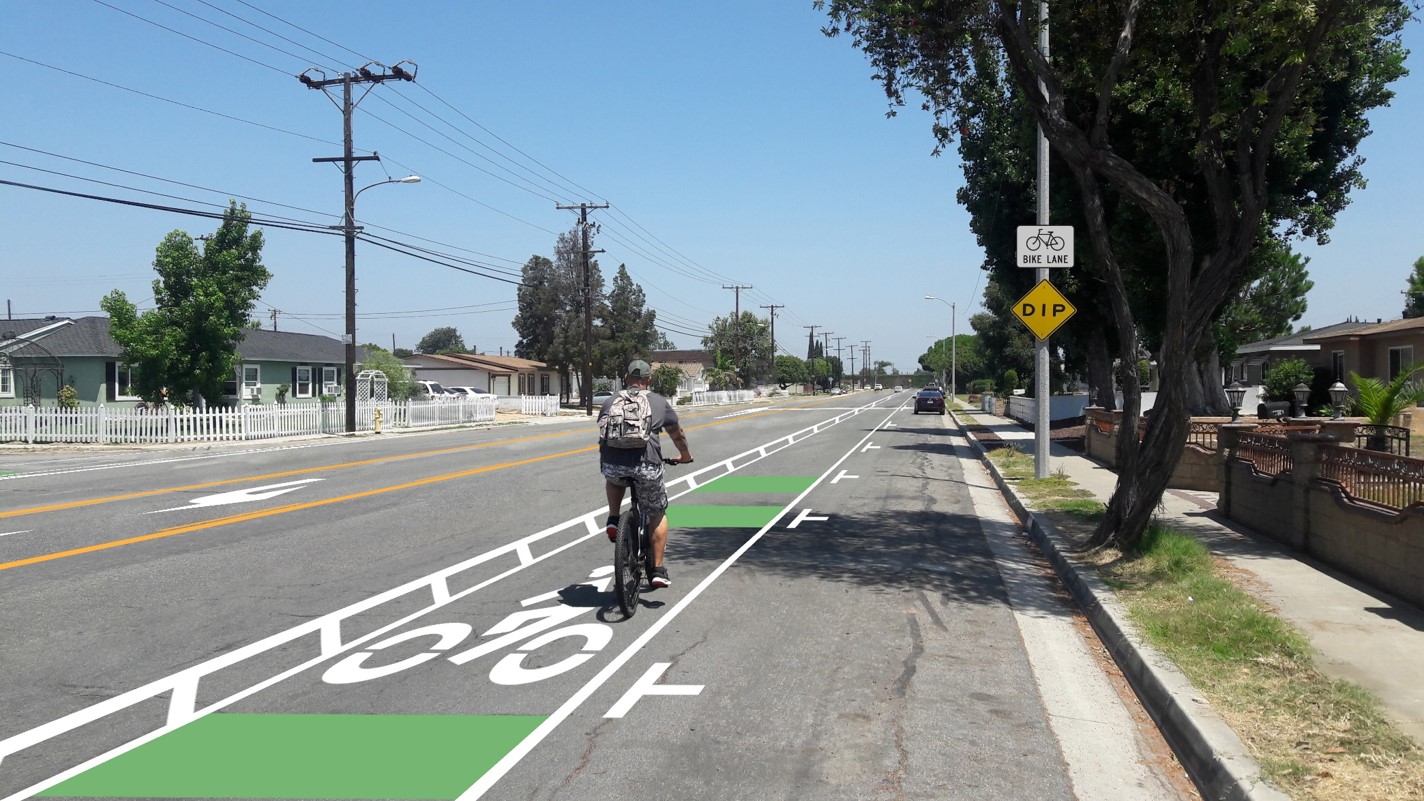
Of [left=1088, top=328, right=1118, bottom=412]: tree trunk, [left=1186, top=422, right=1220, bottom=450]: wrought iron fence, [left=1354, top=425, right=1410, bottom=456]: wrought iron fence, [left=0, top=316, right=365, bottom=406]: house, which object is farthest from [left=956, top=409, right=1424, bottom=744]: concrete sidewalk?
[left=0, top=316, right=365, bottom=406]: house

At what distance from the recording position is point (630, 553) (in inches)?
311

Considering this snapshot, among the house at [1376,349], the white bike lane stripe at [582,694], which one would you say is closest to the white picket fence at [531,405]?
the house at [1376,349]

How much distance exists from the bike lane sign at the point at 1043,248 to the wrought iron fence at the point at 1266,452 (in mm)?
4833

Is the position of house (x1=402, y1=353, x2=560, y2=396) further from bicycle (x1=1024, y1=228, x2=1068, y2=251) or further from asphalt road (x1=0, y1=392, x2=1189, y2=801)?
asphalt road (x1=0, y1=392, x2=1189, y2=801)

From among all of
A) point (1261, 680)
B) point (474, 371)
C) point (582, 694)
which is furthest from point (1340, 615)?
point (474, 371)

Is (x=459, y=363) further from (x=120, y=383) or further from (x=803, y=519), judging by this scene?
(x=803, y=519)

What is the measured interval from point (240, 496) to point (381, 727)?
11.3m

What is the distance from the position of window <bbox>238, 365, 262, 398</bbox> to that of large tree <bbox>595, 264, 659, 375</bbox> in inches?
1408

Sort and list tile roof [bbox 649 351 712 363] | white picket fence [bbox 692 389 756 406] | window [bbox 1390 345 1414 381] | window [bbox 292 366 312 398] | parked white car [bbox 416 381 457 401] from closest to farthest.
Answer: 1. window [bbox 1390 345 1414 381]
2. window [bbox 292 366 312 398]
3. parked white car [bbox 416 381 457 401]
4. white picket fence [bbox 692 389 756 406]
5. tile roof [bbox 649 351 712 363]

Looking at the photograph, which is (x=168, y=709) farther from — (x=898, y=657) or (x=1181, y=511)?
(x=1181, y=511)

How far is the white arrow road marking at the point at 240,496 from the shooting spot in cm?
1457

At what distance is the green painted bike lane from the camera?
15.6 ft

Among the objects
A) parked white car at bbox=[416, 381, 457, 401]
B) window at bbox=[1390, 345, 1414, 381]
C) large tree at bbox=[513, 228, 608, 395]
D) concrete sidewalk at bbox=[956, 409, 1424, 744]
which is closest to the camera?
concrete sidewalk at bbox=[956, 409, 1424, 744]

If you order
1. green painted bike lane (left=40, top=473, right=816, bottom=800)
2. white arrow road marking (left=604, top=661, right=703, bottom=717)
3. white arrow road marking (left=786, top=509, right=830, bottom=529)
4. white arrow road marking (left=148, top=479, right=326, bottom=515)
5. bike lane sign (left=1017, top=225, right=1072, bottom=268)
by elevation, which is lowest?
green painted bike lane (left=40, top=473, right=816, bottom=800)
